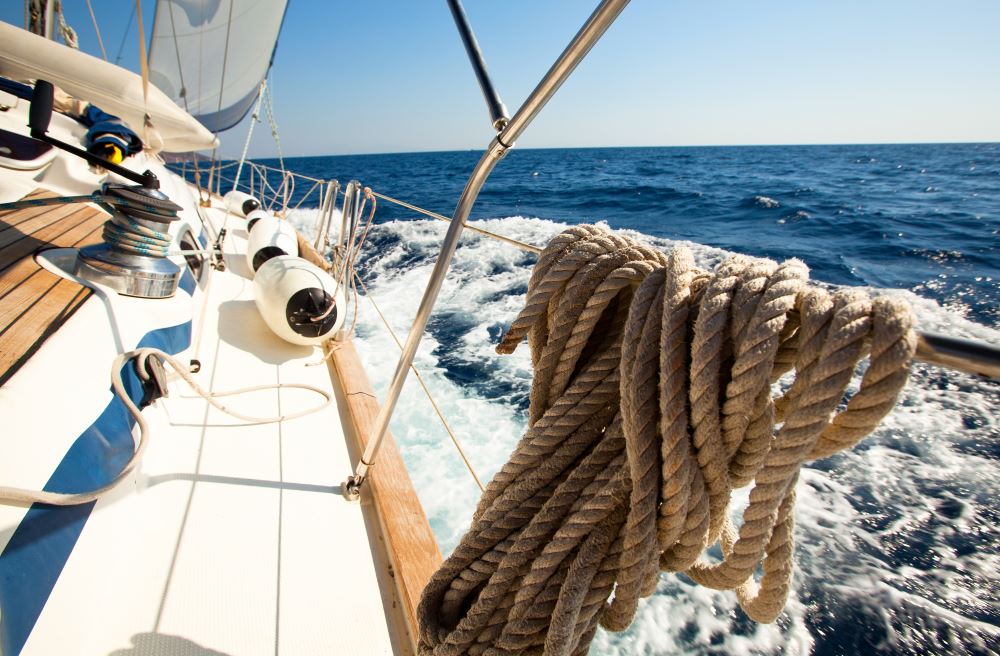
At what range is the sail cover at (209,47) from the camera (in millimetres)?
5227

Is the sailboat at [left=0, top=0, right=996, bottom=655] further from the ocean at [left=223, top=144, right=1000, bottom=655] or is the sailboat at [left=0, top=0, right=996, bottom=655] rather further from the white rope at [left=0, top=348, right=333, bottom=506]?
the ocean at [left=223, top=144, right=1000, bottom=655]

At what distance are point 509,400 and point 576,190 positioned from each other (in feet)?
42.4

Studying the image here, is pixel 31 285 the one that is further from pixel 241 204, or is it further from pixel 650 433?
pixel 241 204

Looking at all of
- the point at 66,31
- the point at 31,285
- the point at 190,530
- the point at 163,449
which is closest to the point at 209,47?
the point at 66,31

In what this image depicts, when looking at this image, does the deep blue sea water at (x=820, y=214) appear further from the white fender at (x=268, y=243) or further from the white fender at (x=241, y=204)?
the white fender at (x=268, y=243)

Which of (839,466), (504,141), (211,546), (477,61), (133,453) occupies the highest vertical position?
(477,61)

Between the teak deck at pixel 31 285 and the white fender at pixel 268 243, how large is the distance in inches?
39.4

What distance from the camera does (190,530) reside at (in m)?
1.25

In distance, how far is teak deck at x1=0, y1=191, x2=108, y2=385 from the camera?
43.2 inches

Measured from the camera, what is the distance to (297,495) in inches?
56.3

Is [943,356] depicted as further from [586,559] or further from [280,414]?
[280,414]

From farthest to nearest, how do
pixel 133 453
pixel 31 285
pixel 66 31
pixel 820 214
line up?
pixel 820 214 → pixel 66 31 → pixel 31 285 → pixel 133 453

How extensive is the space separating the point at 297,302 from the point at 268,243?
3.77ft

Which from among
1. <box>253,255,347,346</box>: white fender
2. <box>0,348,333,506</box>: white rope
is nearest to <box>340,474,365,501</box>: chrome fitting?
<box>0,348,333,506</box>: white rope
